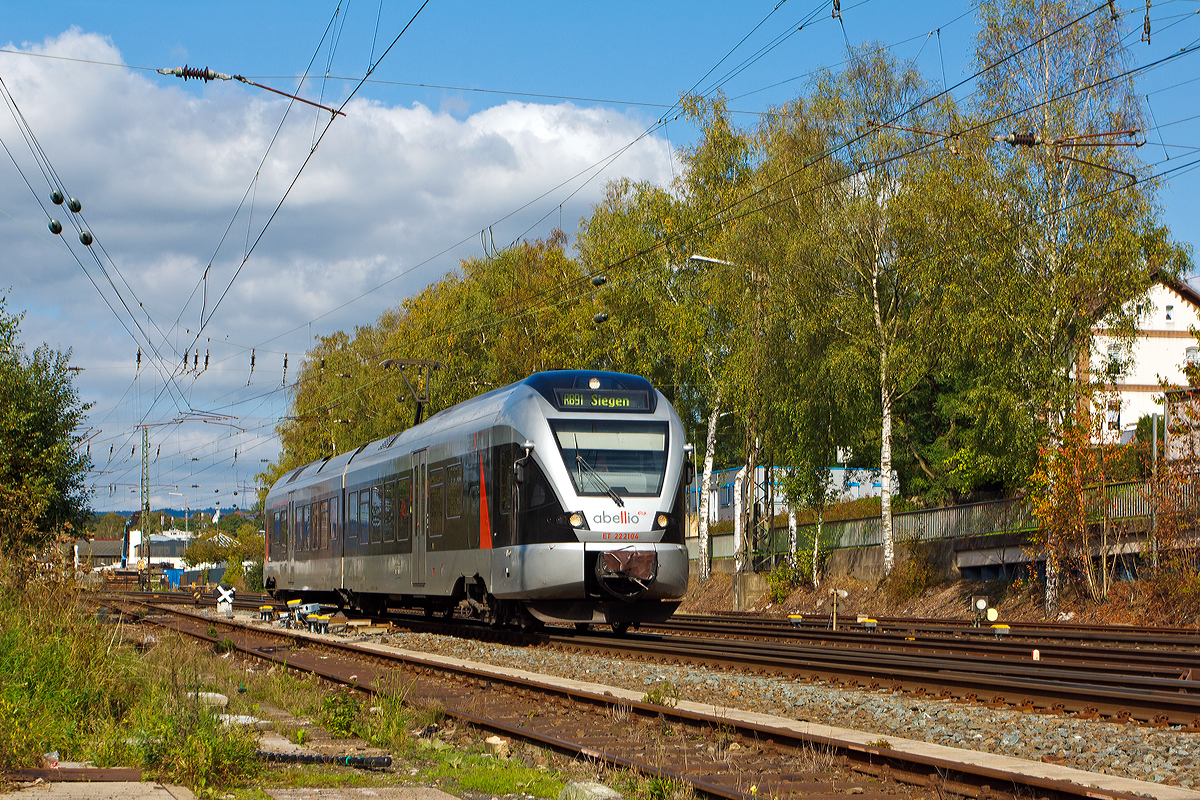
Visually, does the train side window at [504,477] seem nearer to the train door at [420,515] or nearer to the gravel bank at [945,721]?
the gravel bank at [945,721]

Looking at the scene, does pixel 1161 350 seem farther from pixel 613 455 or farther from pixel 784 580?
pixel 613 455

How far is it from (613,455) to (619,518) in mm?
1009

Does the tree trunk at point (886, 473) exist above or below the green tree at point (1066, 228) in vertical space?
below

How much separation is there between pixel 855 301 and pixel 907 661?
63.7 feet

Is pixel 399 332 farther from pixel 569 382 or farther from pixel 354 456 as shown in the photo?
pixel 569 382

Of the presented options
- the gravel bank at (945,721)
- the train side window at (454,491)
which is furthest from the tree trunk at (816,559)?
the gravel bank at (945,721)

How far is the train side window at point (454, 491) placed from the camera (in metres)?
20.8

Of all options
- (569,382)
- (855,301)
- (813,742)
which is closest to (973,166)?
(855,301)

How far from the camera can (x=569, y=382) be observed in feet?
62.1

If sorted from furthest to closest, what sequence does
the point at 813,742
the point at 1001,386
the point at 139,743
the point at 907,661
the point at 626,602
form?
the point at 1001,386, the point at 626,602, the point at 907,661, the point at 813,742, the point at 139,743

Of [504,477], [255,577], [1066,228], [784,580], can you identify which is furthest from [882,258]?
[255,577]

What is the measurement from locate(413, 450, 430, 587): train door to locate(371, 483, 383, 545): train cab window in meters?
2.42

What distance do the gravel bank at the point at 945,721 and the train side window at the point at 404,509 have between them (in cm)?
785

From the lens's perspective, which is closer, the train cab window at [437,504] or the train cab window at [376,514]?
the train cab window at [437,504]
